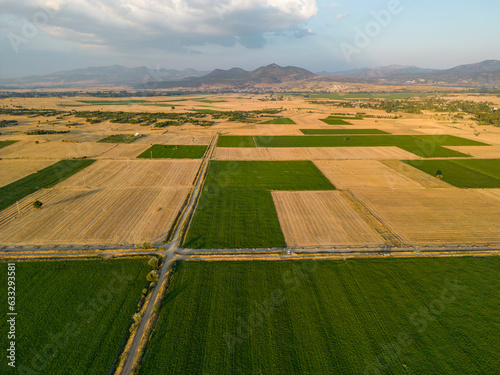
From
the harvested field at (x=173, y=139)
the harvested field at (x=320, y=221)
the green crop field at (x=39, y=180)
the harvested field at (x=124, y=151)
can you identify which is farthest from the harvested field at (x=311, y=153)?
the green crop field at (x=39, y=180)

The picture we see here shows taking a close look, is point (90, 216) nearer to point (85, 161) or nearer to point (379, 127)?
point (85, 161)

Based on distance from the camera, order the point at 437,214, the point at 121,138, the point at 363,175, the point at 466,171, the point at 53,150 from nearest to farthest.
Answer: the point at 437,214 < the point at 363,175 < the point at 466,171 < the point at 53,150 < the point at 121,138

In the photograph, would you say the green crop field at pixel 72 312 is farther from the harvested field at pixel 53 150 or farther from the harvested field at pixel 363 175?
the harvested field at pixel 53 150

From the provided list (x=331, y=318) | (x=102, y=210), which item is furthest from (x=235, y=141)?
(x=331, y=318)

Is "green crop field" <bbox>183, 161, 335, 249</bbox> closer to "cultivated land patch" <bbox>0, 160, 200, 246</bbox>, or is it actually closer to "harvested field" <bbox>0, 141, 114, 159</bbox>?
"cultivated land patch" <bbox>0, 160, 200, 246</bbox>

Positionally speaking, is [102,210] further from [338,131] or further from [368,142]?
[338,131]

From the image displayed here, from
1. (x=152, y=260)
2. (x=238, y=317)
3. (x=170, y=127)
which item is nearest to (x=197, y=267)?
(x=152, y=260)
